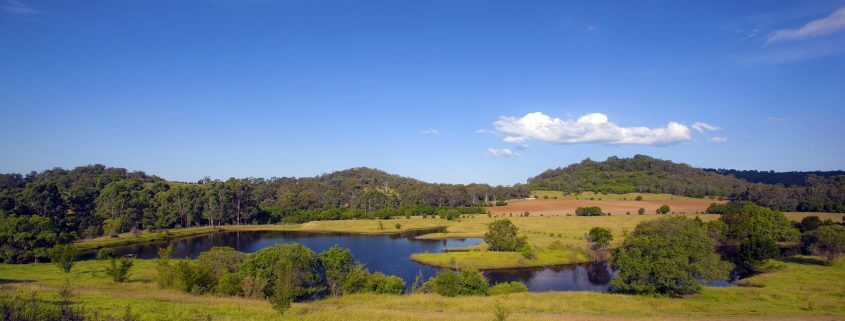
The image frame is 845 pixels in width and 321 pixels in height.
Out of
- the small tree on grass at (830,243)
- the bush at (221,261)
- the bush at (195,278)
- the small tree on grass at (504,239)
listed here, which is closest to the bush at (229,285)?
the bush at (195,278)

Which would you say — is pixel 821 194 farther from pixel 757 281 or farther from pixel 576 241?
pixel 757 281

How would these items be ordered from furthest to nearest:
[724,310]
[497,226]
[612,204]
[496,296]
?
[612,204]
[497,226]
[496,296]
[724,310]

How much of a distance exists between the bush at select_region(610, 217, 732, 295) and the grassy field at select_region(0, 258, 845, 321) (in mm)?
1723

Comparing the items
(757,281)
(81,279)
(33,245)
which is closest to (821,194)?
(757,281)

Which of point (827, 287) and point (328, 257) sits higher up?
point (328, 257)

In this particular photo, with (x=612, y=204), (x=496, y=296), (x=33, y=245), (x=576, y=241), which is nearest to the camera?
(x=496, y=296)

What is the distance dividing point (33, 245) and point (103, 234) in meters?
45.3

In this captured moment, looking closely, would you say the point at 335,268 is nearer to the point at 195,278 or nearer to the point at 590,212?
the point at 195,278

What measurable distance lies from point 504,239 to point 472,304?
37122mm

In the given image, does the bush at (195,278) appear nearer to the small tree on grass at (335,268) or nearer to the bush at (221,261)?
the bush at (221,261)

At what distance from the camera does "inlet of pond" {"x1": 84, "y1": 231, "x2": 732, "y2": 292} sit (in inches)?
2179

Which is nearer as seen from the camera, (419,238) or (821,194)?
(419,238)

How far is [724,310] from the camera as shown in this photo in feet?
111

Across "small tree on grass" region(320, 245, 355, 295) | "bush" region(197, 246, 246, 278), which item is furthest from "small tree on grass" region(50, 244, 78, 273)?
"small tree on grass" region(320, 245, 355, 295)
